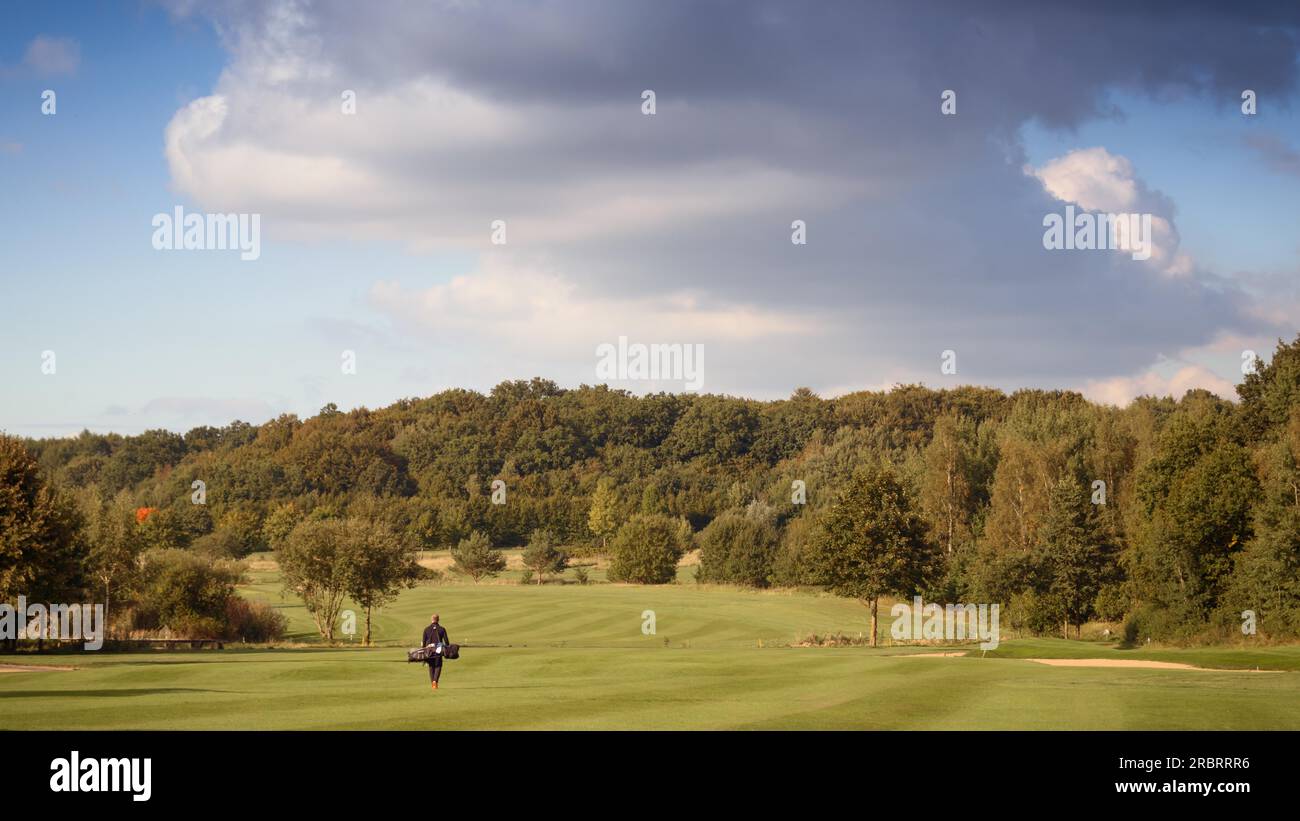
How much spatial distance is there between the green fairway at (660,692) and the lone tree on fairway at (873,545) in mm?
9912

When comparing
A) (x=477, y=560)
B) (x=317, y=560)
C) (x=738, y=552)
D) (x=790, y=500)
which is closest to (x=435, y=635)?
(x=317, y=560)

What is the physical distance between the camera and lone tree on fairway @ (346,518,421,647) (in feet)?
199

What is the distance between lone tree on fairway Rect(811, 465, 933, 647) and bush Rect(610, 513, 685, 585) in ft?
169

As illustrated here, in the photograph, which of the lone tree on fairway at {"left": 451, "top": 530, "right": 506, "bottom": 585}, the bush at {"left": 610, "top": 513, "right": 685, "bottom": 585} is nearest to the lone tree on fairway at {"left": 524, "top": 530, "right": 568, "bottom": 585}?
the lone tree on fairway at {"left": 451, "top": 530, "right": 506, "bottom": 585}

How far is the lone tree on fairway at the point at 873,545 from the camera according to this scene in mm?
57875

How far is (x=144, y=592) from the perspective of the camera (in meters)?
59.7

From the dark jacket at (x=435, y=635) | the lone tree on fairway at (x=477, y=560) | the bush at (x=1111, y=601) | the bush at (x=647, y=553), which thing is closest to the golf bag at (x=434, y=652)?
the dark jacket at (x=435, y=635)

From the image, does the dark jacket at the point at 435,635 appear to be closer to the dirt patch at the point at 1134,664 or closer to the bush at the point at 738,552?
the dirt patch at the point at 1134,664

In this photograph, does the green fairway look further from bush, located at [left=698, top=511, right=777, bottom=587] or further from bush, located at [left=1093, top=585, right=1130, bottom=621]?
bush, located at [left=698, top=511, right=777, bottom=587]

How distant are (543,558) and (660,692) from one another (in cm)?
9373

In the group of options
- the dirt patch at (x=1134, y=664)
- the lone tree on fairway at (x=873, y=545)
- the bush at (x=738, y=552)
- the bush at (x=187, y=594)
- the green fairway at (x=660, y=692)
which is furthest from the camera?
the bush at (x=738, y=552)
